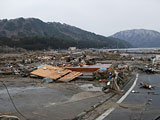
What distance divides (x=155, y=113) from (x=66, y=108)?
3.05 metres

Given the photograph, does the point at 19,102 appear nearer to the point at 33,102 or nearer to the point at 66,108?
the point at 33,102

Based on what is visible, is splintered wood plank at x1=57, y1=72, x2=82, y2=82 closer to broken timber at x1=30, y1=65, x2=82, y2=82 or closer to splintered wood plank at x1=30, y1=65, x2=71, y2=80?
broken timber at x1=30, y1=65, x2=82, y2=82

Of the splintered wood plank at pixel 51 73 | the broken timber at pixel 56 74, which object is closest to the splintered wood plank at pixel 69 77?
the broken timber at pixel 56 74

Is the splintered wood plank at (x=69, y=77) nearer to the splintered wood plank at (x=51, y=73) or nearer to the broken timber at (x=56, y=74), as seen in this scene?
the broken timber at (x=56, y=74)

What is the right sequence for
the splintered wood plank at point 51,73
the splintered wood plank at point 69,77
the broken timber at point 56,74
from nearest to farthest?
the splintered wood plank at point 69,77 < the broken timber at point 56,74 < the splintered wood plank at point 51,73

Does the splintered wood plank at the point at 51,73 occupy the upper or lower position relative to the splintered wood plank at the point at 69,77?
upper

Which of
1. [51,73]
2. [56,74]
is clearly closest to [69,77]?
[56,74]

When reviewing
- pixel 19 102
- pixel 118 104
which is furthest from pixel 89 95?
pixel 19 102

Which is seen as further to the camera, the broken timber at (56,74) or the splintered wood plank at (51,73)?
the splintered wood plank at (51,73)

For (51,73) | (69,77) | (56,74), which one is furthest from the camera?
(51,73)

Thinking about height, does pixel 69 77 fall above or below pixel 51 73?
below

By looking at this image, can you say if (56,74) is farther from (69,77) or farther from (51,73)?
(69,77)

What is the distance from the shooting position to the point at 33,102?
24.4ft

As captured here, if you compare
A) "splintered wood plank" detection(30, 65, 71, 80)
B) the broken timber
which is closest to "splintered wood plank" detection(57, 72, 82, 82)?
the broken timber
